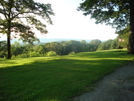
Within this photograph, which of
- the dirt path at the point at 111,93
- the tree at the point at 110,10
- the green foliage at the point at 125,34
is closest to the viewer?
the dirt path at the point at 111,93

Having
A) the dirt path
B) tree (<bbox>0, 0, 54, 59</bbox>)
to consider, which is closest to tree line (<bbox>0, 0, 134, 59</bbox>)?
tree (<bbox>0, 0, 54, 59</bbox>)

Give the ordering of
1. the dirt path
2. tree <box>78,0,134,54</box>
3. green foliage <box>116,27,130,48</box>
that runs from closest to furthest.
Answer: the dirt path
tree <box>78,0,134,54</box>
green foliage <box>116,27,130,48</box>

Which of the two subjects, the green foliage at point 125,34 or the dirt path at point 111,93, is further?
the green foliage at point 125,34

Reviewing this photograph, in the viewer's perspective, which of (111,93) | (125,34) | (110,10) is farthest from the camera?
(125,34)

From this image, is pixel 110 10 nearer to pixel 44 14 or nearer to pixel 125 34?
pixel 44 14

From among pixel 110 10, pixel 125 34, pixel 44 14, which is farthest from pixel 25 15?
pixel 125 34

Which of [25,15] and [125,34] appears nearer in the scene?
[25,15]

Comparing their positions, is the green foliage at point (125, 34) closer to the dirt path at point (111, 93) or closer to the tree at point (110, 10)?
the tree at point (110, 10)

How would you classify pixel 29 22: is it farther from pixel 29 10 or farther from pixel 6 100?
pixel 6 100

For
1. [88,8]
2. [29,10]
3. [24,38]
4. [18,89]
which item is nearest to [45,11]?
[29,10]

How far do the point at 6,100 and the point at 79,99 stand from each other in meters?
3.51

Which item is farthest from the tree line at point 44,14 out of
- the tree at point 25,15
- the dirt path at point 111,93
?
the dirt path at point 111,93

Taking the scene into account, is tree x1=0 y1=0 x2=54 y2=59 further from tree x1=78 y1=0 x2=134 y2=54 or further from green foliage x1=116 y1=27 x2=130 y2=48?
green foliage x1=116 y1=27 x2=130 y2=48

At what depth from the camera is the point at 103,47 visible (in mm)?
84562
